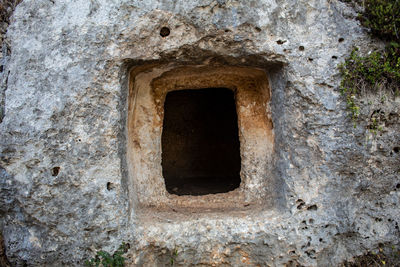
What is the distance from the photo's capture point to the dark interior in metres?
4.99

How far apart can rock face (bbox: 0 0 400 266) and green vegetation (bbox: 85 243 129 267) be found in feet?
0.16

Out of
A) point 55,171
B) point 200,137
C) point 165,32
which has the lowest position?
point 55,171

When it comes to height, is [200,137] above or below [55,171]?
above

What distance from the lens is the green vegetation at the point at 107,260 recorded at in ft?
6.98

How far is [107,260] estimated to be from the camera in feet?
→ 6.97

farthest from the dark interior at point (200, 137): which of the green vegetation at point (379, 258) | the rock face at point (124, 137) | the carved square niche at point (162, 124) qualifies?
the green vegetation at point (379, 258)

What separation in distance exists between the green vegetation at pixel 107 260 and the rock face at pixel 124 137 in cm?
5

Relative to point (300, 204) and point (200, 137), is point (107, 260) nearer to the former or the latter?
point (300, 204)

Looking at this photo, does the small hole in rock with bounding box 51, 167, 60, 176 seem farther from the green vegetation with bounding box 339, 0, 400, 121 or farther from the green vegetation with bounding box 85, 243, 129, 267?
the green vegetation with bounding box 339, 0, 400, 121

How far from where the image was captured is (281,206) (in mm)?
2385

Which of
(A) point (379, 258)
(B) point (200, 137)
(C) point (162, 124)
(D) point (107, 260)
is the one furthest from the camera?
(B) point (200, 137)

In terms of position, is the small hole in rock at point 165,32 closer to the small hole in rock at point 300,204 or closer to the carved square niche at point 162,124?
the carved square niche at point 162,124

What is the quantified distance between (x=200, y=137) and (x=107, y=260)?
3.31 m

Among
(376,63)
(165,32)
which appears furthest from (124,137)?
(376,63)
